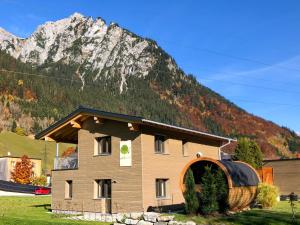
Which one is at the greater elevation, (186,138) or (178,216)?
(186,138)

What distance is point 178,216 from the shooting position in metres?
20.4

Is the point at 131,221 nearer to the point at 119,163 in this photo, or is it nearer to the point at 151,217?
the point at 151,217

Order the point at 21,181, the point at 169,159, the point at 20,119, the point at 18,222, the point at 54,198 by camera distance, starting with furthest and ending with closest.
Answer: the point at 20,119 → the point at 21,181 → the point at 54,198 → the point at 169,159 → the point at 18,222

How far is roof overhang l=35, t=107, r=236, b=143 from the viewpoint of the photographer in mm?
24828

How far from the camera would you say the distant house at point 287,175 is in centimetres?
3794

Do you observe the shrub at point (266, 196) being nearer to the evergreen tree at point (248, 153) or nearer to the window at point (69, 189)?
the evergreen tree at point (248, 153)

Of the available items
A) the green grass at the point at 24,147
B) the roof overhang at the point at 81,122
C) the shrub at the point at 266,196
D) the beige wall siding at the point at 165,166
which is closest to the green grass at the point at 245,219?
the beige wall siding at the point at 165,166

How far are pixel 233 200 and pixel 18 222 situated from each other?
1153 centimetres

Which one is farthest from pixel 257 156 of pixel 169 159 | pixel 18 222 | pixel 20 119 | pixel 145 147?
pixel 20 119

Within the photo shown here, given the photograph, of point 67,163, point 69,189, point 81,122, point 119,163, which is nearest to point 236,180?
point 119,163

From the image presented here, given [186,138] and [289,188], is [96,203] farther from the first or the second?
[289,188]

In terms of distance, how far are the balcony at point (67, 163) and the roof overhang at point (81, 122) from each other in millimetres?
1950

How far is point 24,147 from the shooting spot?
Result: 141250 mm

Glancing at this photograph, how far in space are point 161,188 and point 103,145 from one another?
15.3ft
